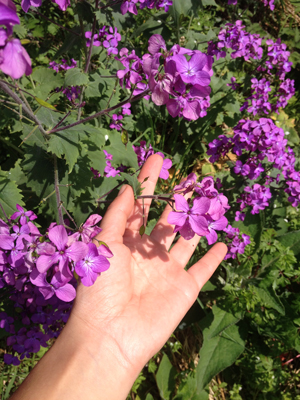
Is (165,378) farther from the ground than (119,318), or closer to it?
closer to it

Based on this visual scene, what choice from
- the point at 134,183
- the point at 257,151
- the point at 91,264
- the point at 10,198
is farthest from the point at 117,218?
the point at 257,151

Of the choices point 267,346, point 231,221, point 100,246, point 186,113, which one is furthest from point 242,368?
point 186,113

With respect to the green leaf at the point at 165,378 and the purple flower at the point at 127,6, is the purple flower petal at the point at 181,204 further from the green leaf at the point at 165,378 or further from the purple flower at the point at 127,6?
the green leaf at the point at 165,378

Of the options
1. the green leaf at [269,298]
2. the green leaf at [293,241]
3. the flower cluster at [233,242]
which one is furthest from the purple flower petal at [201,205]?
the green leaf at [293,241]

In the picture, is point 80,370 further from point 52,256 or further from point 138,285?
point 52,256

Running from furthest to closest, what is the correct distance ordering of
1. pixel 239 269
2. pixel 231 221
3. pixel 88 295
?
pixel 231 221 < pixel 239 269 < pixel 88 295

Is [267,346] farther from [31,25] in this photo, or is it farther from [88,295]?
[31,25]
